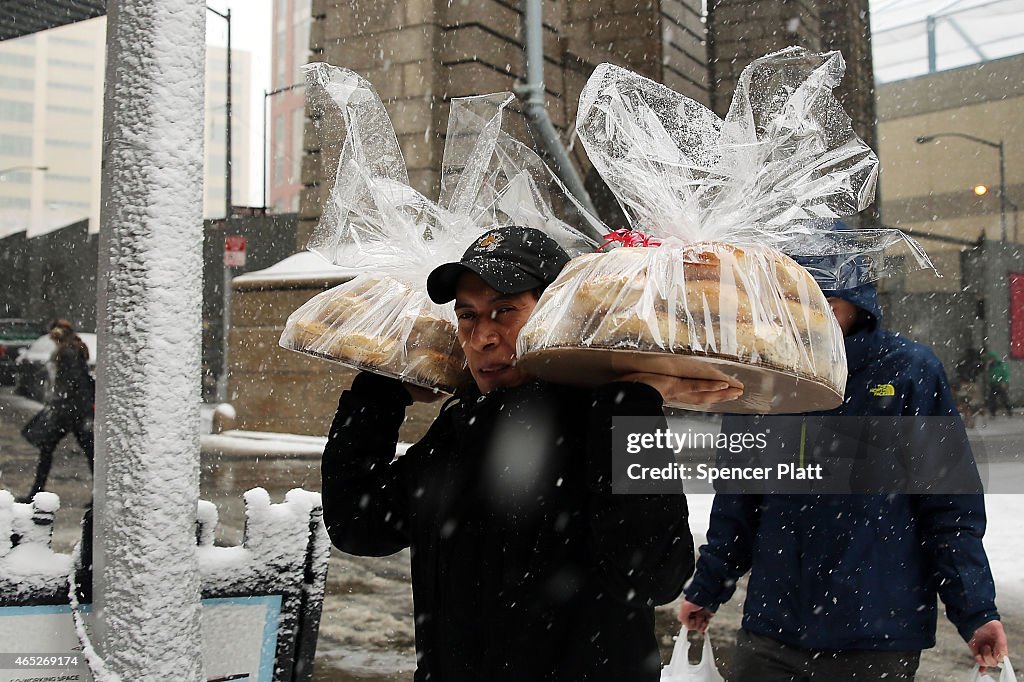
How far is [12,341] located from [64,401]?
16628 mm

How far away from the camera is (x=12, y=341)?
900 inches

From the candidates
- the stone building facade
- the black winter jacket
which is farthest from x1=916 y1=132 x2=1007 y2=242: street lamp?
the black winter jacket

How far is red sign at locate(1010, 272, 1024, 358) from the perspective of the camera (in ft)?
53.0

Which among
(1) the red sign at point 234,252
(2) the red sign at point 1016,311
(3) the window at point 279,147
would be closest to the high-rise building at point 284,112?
(3) the window at point 279,147

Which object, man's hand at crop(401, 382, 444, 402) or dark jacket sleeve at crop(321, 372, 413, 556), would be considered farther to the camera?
man's hand at crop(401, 382, 444, 402)

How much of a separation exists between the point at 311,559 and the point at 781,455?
140 cm

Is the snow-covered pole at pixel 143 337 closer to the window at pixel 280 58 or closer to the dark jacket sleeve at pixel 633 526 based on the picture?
the dark jacket sleeve at pixel 633 526

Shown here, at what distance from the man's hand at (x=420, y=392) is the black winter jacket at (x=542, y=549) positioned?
35 centimetres

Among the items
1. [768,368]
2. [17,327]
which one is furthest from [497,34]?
[17,327]

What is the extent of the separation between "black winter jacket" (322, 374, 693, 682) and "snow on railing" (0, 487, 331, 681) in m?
0.82

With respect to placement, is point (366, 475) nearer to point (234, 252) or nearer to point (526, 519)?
point (526, 519)

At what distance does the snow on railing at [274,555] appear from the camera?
7.88ft

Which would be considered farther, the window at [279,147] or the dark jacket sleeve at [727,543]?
the window at [279,147]

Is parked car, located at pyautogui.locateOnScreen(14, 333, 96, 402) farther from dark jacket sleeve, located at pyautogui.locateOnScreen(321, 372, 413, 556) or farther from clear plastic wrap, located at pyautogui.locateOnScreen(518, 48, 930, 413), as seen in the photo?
clear plastic wrap, located at pyautogui.locateOnScreen(518, 48, 930, 413)
